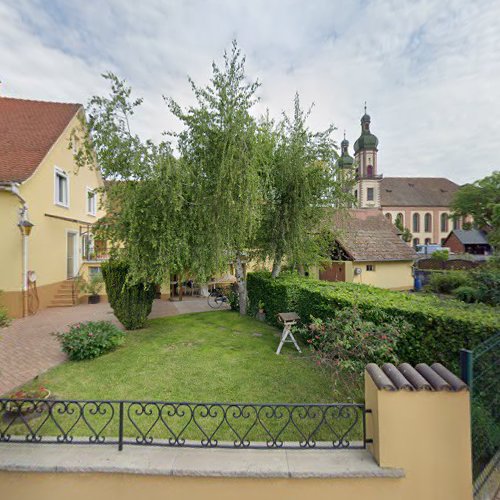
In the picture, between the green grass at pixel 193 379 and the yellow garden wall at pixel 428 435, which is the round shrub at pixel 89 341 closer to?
the green grass at pixel 193 379

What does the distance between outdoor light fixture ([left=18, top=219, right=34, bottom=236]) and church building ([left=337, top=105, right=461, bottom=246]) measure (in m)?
48.2

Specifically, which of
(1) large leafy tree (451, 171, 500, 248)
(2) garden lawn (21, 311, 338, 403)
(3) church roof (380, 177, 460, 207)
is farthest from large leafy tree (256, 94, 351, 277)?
(3) church roof (380, 177, 460, 207)

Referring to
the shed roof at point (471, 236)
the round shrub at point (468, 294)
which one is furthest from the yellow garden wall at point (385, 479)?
the shed roof at point (471, 236)

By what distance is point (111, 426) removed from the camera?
3.29 meters

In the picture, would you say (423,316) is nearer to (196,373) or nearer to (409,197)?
(196,373)

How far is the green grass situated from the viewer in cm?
338

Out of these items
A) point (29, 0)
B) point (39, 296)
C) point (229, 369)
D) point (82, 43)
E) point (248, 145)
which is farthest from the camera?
point (39, 296)

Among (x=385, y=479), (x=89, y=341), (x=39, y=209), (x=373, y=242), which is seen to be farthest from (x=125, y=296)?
(x=373, y=242)

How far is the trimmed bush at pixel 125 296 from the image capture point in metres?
7.36

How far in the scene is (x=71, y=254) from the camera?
12.6m

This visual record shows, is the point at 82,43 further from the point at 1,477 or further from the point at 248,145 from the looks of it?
the point at 1,477

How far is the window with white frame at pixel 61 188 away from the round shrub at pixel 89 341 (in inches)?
317

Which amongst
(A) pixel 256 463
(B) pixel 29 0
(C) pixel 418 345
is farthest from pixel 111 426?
(B) pixel 29 0

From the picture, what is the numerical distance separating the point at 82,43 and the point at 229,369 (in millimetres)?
9559
